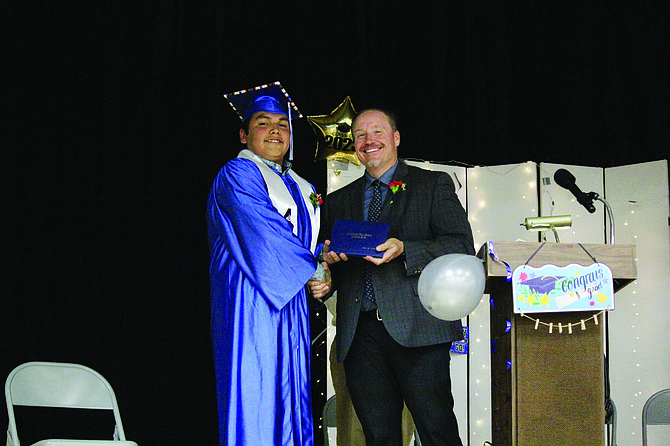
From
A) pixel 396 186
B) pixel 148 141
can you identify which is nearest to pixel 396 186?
pixel 396 186

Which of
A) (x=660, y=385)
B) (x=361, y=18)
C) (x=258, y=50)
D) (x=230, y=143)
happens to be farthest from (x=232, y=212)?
(x=660, y=385)

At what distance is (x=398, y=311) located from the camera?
97.4 inches

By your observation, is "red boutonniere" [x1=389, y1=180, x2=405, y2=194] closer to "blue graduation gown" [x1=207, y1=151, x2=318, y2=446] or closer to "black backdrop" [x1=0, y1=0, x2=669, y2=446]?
"blue graduation gown" [x1=207, y1=151, x2=318, y2=446]

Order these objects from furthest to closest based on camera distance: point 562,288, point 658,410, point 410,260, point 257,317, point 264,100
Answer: point 658,410 → point 264,100 → point 257,317 → point 410,260 → point 562,288

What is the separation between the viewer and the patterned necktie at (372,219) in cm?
254

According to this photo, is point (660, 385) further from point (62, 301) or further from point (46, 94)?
point (46, 94)

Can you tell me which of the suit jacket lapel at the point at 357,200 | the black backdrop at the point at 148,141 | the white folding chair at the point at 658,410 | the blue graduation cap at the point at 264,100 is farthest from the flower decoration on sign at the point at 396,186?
the white folding chair at the point at 658,410

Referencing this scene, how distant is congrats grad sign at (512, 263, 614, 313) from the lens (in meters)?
2.34

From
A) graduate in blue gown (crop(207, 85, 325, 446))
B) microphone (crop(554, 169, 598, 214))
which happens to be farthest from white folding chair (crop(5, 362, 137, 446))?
microphone (crop(554, 169, 598, 214))

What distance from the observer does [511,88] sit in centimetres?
507

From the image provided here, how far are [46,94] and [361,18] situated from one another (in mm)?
2355

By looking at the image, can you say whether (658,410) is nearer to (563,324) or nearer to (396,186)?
(563,324)

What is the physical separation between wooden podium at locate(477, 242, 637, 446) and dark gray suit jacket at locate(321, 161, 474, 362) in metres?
0.21

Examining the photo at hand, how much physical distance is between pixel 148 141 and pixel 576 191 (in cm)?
218
